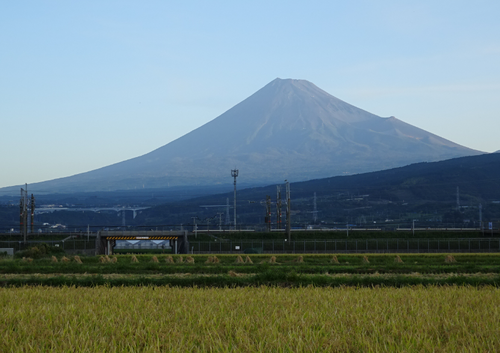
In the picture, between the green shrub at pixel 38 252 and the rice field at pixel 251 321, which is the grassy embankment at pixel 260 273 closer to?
the rice field at pixel 251 321

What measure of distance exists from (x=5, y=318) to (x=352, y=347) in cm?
919

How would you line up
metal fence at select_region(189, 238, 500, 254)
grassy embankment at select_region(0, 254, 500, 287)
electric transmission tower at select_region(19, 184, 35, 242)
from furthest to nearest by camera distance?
electric transmission tower at select_region(19, 184, 35, 242) → metal fence at select_region(189, 238, 500, 254) → grassy embankment at select_region(0, 254, 500, 287)

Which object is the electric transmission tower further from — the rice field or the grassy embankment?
the rice field

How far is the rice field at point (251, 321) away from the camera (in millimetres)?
12734

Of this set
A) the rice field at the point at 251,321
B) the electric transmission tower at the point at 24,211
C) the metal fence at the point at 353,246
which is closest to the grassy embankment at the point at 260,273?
the rice field at the point at 251,321

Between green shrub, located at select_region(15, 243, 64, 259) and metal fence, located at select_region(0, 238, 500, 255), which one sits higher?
green shrub, located at select_region(15, 243, 64, 259)

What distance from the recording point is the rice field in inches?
501

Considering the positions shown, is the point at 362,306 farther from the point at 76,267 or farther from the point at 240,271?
the point at 76,267

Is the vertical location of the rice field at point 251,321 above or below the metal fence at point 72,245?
above

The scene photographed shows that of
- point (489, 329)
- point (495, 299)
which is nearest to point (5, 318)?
point (489, 329)

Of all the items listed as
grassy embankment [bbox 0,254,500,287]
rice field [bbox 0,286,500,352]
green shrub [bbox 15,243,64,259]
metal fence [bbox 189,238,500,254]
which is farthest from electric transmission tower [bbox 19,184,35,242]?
rice field [bbox 0,286,500,352]

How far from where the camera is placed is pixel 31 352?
480 inches

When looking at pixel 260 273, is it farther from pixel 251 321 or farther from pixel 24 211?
pixel 24 211

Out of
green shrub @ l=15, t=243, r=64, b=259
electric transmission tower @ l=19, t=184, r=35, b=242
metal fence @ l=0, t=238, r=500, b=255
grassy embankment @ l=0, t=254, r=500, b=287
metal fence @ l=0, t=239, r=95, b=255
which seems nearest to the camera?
grassy embankment @ l=0, t=254, r=500, b=287
